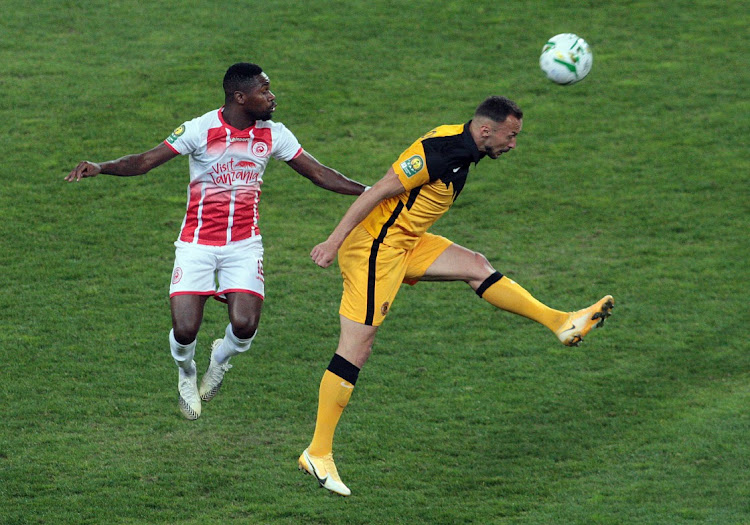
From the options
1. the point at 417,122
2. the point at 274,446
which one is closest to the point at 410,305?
the point at 274,446

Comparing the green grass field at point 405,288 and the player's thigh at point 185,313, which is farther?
the green grass field at point 405,288

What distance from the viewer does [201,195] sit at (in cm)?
952

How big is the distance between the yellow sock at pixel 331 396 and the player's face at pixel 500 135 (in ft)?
6.54

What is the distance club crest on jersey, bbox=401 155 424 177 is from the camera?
883 centimetres

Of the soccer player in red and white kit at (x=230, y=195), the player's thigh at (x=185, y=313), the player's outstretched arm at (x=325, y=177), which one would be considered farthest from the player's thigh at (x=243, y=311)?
the player's outstretched arm at (x=325, y=177)

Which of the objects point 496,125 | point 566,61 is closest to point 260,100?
point 496,125

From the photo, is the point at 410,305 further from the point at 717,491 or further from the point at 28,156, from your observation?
the point at 28,156

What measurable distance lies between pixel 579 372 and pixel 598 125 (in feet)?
21.4

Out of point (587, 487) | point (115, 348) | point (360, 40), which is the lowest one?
point (115, 348)

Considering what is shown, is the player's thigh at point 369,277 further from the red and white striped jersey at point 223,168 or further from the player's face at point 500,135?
the player's face at point 500,135

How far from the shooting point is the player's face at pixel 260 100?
30.1 feet

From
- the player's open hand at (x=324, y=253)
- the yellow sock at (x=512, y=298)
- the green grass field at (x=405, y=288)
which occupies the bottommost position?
the green grass field at (x=405, y=288)

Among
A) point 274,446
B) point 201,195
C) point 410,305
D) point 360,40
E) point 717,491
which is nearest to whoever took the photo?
point 201,195

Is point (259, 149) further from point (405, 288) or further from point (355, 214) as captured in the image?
point (405, 288)
